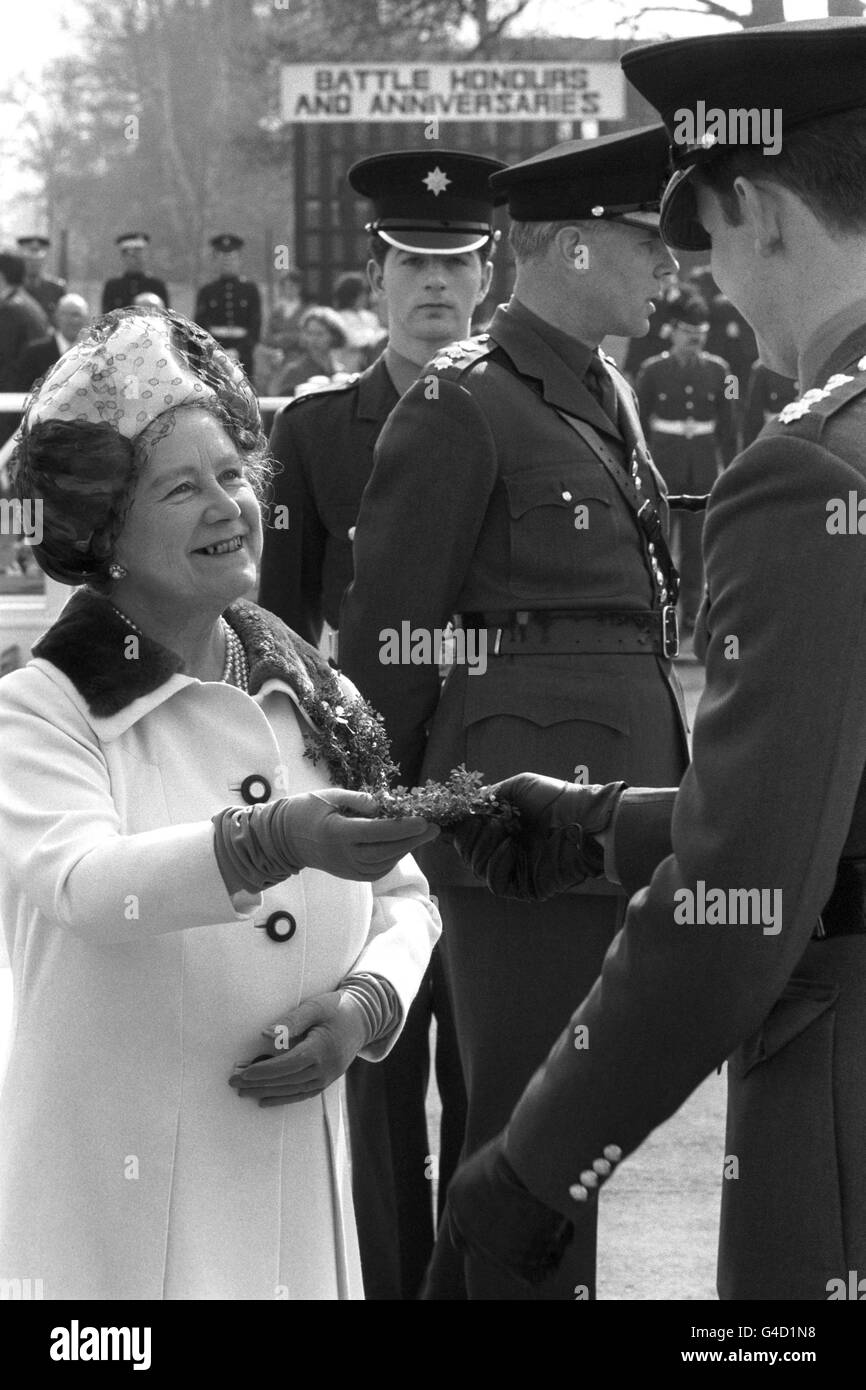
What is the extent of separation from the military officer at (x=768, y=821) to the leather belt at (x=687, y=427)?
12500 mm

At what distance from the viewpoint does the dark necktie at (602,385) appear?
11.8 ft

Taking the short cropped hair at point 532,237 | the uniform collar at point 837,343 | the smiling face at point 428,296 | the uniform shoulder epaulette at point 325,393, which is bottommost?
the uniform collar at point 837,343

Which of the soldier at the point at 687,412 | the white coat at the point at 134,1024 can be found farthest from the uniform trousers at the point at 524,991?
the soldier at the point at 687,412

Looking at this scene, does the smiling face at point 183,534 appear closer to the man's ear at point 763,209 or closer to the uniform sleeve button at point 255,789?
the uniform sleeve button at point 255,789

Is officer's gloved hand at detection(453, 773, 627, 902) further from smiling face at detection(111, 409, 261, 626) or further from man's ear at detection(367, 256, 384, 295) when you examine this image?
man's ear at detection(367, 256, 384, 295)

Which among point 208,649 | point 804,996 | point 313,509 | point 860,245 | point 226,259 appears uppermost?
point 226,259

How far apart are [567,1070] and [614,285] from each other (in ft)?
6.25

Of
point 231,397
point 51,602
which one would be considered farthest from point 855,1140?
point 51,602

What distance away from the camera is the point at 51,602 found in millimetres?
6820

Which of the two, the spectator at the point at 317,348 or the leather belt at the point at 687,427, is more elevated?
the spectator at the point at 317,348

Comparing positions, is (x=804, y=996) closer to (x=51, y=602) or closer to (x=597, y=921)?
(x=597, y=921)

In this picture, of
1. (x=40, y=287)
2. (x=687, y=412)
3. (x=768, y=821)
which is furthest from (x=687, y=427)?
(x=768, y=821)

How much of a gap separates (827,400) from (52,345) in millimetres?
15447

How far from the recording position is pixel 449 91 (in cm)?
1789
